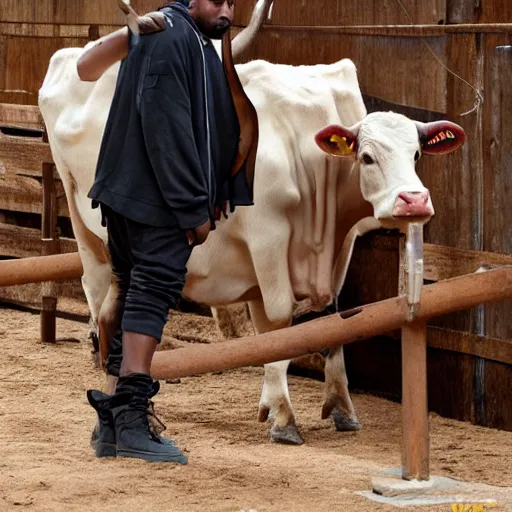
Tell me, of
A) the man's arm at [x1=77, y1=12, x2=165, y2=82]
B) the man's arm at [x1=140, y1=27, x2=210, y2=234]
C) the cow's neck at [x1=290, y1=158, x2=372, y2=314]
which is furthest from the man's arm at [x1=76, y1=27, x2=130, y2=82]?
the cow's neck at [x1=290, y1=158, x2=372, y2=314]

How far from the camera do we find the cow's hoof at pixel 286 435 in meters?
6.47

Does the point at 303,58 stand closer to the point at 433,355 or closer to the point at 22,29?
the point at 433,355

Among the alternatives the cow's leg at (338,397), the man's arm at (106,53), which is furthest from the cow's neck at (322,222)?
the man's arm at (106,53)

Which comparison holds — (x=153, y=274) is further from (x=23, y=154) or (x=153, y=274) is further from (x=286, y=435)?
(x=23, y=154)

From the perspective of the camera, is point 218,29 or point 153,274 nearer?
point 153,274

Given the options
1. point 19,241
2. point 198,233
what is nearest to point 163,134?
point 198,233

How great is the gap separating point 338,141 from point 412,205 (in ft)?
2.26

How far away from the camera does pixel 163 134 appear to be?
4.90 metres

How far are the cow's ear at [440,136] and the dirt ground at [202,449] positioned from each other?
1.36 meters

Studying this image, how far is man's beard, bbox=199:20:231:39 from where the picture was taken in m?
5.12

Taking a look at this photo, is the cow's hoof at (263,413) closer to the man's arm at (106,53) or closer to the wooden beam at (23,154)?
the man's arm at (106,53)

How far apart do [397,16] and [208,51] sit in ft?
7.78

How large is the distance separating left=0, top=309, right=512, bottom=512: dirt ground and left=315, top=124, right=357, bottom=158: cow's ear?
135 cm

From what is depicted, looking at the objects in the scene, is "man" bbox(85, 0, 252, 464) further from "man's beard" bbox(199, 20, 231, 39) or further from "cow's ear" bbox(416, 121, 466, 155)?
"cow's ear" bbox(416, 121, 466, 155)
